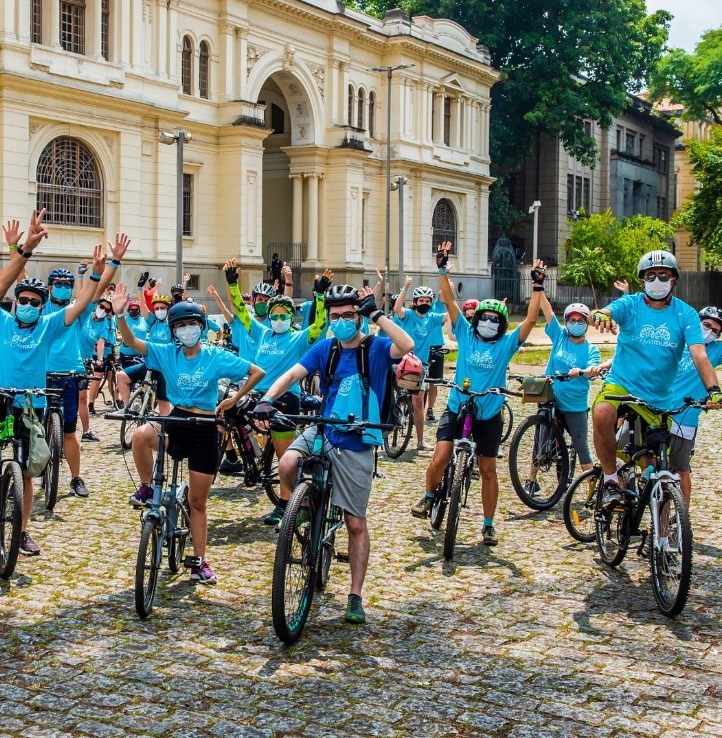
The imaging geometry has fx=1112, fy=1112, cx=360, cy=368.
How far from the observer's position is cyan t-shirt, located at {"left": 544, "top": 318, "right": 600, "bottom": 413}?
33.8ft

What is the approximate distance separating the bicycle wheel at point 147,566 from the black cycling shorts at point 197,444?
602 millimetres

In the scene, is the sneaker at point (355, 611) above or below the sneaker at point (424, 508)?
below

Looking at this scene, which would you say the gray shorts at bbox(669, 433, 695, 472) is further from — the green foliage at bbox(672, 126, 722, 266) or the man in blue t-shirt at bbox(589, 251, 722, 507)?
the green foliage at bbox(672, 126, 722, 266)

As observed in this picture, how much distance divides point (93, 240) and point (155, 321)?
19316 mm

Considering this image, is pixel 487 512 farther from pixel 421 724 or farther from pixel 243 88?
pixel 243 88

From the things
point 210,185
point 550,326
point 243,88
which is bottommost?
point 550,326

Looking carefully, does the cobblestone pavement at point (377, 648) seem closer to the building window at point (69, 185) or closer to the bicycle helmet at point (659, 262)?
the bicycle helmet at point (659, 262)

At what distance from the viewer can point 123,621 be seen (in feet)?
21.7

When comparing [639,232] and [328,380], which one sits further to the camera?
[639,232]

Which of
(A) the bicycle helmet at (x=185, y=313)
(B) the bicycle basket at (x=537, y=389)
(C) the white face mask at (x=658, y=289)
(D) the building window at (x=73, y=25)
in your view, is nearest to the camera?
(A) the bicycle helmet at (x=185, y=313)

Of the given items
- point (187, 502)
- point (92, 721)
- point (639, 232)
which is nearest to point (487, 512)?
point (187, 502)

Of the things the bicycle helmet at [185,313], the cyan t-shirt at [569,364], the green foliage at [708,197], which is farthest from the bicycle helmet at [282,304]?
the green foliage at [708,197]

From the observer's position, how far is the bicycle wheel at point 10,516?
7273 mm

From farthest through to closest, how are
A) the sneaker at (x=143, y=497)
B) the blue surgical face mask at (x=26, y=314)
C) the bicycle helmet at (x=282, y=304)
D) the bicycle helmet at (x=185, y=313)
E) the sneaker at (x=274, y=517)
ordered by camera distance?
1. the bicycle helmet at (x=282, y=304)
2. the sneaker at (x=274, y=517)
3. the blue surgical face mask at (x=26, y=314)
4. the bicycle helmet at (x=185, y=313)
5. the sneaker at (x=143, y=497)
